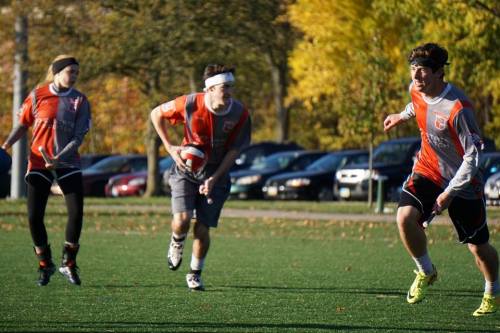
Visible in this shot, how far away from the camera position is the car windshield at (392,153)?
1379 inches

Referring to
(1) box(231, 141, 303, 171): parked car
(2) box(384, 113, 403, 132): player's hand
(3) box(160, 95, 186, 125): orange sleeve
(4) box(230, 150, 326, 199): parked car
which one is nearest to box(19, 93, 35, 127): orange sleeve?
(3) box(160, 95, 186, 125): orange sleeve

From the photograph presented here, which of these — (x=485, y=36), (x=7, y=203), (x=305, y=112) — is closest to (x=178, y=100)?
(x=485, y=36)

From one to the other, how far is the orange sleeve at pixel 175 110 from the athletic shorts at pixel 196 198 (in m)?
0.53

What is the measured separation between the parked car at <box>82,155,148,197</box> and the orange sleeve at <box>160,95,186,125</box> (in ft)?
107

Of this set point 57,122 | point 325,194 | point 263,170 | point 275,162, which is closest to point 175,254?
point 57,122

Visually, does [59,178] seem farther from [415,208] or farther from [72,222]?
[415,208]

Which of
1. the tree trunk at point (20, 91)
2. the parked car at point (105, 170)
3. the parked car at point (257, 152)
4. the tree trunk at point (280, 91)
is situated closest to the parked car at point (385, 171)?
the parked car at point (257, 152)

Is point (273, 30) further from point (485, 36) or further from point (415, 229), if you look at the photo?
point (415, 229)

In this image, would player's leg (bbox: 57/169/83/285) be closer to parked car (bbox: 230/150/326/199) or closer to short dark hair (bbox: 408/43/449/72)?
short dark hair (bbox: 408/43/449/72)

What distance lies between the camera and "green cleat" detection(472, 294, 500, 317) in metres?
10.2

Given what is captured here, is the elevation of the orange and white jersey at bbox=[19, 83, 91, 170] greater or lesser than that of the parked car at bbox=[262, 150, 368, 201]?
greater

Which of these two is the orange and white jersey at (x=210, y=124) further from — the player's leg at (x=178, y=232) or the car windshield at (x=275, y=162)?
the car windshield at (x=275, y=162)

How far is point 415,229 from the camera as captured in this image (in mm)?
10219

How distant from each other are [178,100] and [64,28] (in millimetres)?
26075
